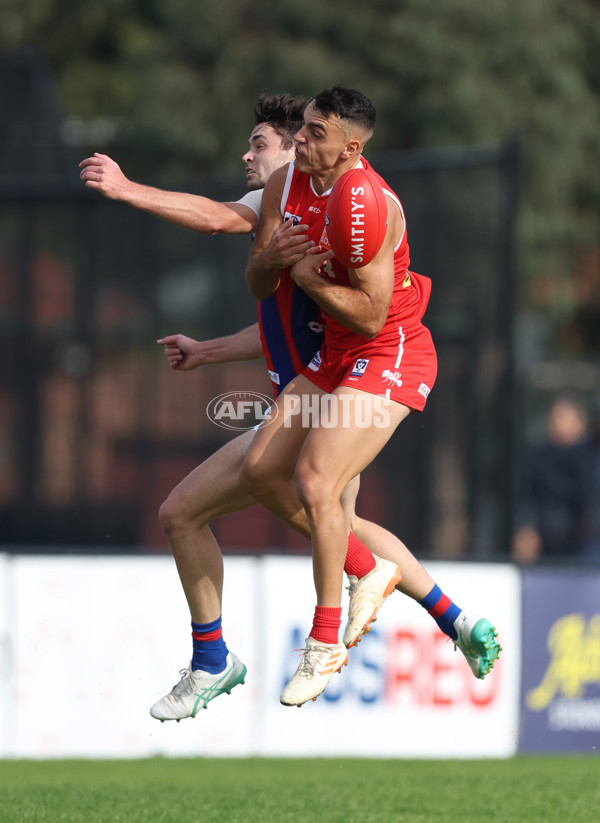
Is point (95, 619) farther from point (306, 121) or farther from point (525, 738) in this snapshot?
point (306, 121)

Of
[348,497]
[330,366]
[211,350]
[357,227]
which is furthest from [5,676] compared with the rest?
[357,227]

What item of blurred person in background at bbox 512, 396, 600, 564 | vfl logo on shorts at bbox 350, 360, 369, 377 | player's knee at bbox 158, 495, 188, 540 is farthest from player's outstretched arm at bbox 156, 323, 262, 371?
blurred person in background at bbox 512, 396, 600, 564

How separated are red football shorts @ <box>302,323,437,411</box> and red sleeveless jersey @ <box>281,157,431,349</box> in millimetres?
41

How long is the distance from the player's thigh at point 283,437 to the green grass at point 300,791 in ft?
7.77

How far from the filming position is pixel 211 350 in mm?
7238

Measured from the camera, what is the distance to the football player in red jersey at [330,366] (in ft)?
20.4

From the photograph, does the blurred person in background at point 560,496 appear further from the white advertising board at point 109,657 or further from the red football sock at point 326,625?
the red football sock at point 326,625

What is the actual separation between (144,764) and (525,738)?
3.27 metres

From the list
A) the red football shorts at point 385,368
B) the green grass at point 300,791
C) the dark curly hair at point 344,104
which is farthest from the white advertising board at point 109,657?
the dark curly hair at point 344,104

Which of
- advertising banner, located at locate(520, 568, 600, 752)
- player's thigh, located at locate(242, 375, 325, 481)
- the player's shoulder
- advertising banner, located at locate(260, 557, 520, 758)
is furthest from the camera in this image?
advertising banner, located at locate(520, 568, 600, 752)

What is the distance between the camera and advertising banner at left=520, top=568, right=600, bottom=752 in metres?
11.8

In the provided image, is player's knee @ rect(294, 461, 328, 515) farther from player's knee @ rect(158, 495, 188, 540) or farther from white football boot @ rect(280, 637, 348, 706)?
player's knee @ rect(158, 495, 188, 540)

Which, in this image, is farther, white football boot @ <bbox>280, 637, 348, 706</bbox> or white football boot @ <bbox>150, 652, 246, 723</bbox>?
white football boot @ <bbox>150, 652, 246, 723</bbox>

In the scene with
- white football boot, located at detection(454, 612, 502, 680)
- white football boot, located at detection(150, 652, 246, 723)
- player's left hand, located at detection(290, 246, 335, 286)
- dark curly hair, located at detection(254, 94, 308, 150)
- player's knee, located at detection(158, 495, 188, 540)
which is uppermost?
dark curly hair, located at detection(254, 94, 308, 150)
